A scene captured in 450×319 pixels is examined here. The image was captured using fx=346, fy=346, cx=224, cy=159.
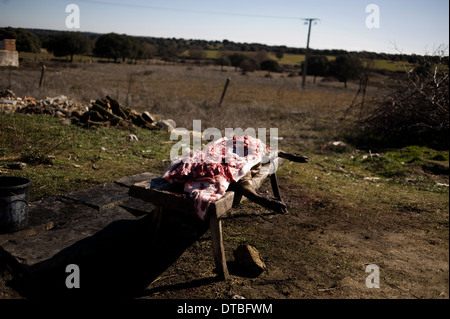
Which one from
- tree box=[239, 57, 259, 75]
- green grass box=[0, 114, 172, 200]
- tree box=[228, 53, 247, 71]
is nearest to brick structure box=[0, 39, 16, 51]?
green grass box=[0, 114, 172, 200]

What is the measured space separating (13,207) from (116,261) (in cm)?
109

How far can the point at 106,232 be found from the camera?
141 inches

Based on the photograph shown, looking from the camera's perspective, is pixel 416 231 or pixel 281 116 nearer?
pixel 416 231

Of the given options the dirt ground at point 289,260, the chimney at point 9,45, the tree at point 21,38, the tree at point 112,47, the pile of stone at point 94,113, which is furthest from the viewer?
the tree at point 112,47

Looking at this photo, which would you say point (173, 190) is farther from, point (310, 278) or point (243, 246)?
point (310, 278)

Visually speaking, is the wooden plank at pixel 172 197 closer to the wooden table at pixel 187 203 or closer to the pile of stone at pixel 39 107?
the wooden table at pixel 187 203

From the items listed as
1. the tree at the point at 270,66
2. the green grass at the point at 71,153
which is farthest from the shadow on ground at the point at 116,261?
the tree at the point at 270,66

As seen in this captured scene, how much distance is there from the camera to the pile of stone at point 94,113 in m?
9.46

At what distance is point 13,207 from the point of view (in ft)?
10.7

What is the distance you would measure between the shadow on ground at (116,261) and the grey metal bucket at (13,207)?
0.62 meters

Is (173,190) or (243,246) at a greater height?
(173,190)
